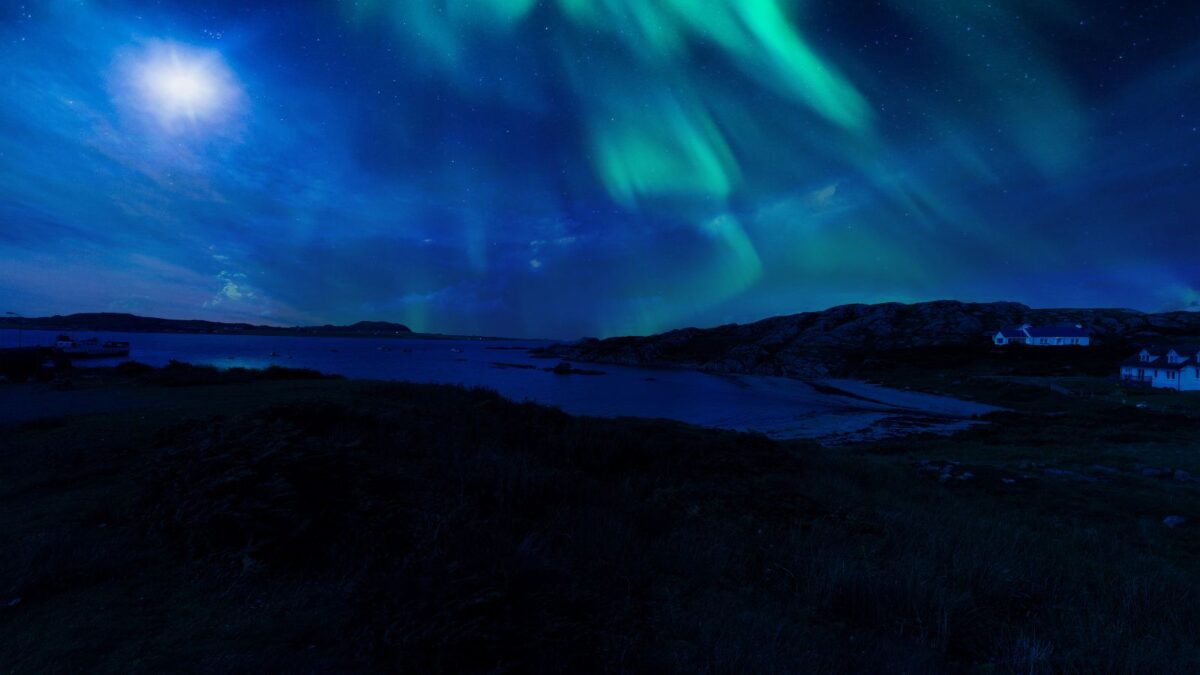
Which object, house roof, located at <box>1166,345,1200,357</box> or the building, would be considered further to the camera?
the building

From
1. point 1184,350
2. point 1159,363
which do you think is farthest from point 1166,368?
point 1184,350

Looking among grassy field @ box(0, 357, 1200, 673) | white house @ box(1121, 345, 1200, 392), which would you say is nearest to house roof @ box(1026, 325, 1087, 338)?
white house @ box(1121, 345, 1200, 392)

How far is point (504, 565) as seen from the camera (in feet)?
14.1

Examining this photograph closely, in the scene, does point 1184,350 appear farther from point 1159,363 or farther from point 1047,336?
point 1047,336

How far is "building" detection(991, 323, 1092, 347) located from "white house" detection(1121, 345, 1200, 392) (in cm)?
4551

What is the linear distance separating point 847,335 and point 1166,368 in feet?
257

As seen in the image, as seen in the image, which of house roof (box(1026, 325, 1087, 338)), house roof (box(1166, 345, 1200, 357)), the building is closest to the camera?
house roof (box(1166, 345, 1200, 357))

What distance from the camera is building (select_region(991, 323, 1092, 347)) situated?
98688 millimetres

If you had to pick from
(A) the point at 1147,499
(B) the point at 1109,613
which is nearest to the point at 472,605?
(B) the point at 1109,613

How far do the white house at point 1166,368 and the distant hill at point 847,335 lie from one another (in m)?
39.6

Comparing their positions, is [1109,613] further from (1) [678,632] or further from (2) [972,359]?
(2) [972,359]

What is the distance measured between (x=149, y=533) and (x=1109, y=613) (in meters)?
11.0

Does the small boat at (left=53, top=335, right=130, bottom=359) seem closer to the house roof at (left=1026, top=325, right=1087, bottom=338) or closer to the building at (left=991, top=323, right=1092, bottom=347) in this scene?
the building at (left=991, top=323, right=1092, bottom=347)

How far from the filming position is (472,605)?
370 cm
